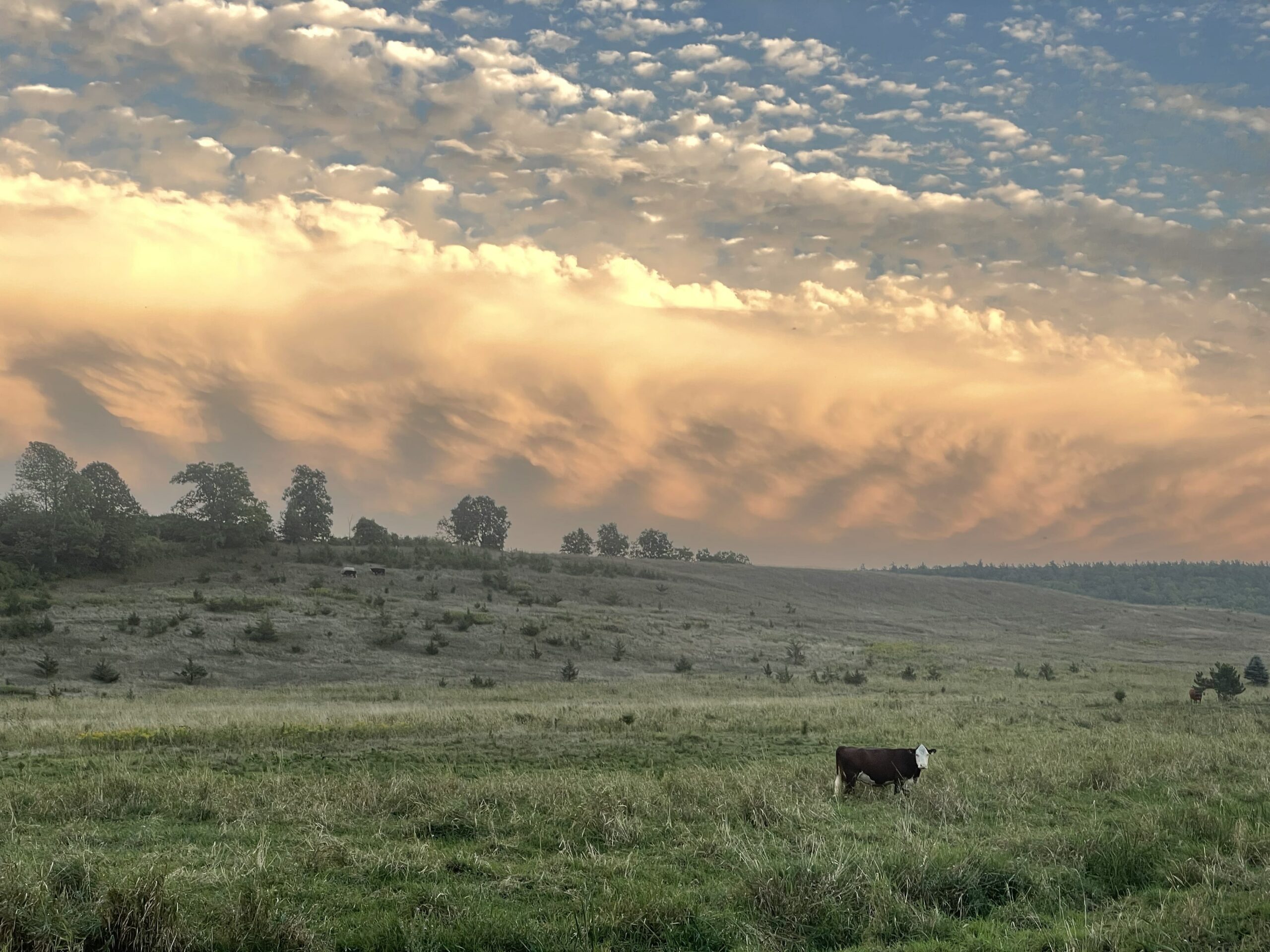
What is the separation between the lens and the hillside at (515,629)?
5300cm

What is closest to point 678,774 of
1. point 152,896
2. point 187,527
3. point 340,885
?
point 340,885

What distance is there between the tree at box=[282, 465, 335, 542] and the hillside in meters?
17.9

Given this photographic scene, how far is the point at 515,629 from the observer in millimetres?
67875

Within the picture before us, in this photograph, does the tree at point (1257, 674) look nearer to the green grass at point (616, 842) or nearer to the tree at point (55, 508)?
the green grass at point (616, 842)

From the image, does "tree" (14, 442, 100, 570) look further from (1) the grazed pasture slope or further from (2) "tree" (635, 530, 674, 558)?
(2) "tree" (635, 530, 674, 558)

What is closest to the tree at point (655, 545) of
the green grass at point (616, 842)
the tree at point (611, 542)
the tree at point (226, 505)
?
the tree at point (611, 542)

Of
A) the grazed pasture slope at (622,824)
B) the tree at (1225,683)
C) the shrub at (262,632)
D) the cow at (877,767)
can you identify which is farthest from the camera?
the shrub at (262,632)

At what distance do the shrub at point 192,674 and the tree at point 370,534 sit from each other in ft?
231

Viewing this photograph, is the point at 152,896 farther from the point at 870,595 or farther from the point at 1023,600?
the point at 1023,600

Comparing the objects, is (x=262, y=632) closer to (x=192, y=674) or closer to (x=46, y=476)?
(x=192, y=674)

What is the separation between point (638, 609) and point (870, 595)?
53.2 m

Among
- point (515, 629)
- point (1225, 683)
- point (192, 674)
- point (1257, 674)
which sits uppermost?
point (1225, 683)

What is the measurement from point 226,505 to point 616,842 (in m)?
101

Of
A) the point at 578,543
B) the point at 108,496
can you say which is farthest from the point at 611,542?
the point at 108,496
